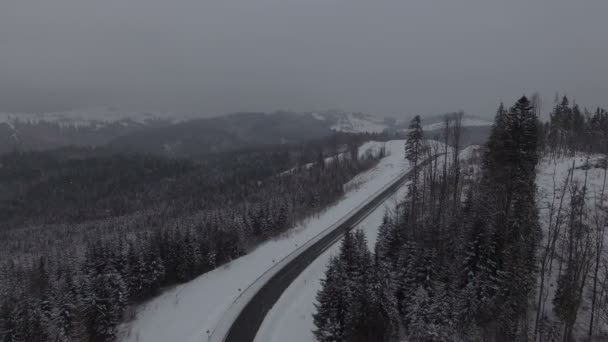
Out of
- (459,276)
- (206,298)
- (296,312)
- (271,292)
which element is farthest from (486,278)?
(206,298)

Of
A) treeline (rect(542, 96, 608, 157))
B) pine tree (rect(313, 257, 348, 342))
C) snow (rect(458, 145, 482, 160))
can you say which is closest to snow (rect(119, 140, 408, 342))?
pine tree (rect(313, 257, 348, 342))

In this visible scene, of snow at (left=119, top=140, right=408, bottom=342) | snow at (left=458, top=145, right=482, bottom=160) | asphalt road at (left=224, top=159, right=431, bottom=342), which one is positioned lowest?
snow at (left=119, top=140, right=408, bottom=342)

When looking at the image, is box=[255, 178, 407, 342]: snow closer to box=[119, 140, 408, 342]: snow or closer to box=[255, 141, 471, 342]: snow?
box=[255, 141, 471, 342]: snow

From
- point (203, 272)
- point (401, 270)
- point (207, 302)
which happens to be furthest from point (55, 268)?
point (401, 270)

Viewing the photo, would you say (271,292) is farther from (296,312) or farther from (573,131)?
(573,131)

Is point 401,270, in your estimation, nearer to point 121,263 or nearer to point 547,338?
point 547,338

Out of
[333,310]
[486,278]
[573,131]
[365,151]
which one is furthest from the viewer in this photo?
[365,151]

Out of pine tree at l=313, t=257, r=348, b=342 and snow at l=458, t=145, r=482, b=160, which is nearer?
pine tree at l=313, t=257, r=348, b=342
